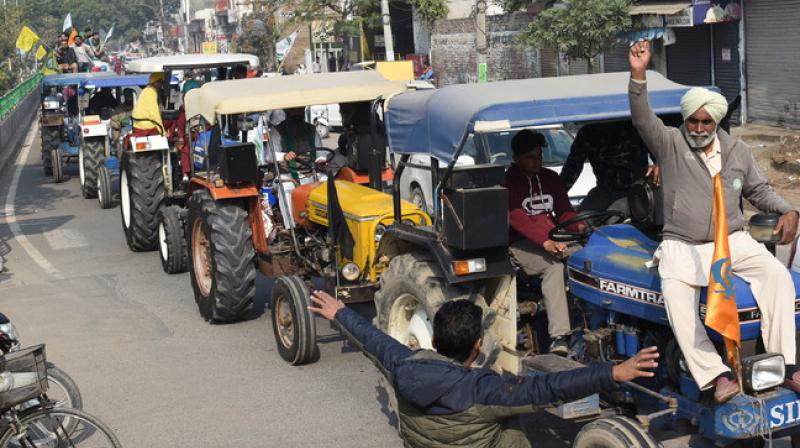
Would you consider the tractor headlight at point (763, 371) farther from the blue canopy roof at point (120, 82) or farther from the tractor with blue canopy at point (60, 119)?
the tractor with blue canopy at point (60, 119)

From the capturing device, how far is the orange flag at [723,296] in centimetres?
522

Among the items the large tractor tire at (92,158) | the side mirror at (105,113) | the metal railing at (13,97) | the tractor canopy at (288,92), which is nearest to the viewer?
the tractor canopy at (288,92)

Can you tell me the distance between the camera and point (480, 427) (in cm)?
420

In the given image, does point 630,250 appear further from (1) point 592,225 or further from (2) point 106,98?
(2) point 106,98

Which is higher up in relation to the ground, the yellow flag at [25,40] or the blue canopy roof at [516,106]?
the yellow flag at [25,40]

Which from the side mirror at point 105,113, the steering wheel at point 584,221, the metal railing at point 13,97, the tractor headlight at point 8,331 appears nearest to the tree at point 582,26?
the side mirror at point 105,113

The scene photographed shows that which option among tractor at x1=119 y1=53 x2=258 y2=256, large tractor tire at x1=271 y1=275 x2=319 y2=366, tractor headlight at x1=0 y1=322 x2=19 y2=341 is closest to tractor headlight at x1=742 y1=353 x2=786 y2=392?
large tractor tire at x1=271 y1=275 x2=319 y2=366

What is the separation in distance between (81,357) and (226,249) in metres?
1.54

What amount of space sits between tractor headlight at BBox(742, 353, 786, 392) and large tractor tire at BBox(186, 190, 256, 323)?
17.5ft

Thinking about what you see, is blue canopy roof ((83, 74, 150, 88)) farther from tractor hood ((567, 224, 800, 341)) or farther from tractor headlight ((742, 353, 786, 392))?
tractor headlight ((742, 353, 786, 392))

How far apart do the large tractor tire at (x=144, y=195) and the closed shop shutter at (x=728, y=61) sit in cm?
1370

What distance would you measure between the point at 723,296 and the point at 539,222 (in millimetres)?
1926

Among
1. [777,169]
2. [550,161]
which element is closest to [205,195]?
[550,161]

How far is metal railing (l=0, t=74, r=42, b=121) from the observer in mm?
32856
